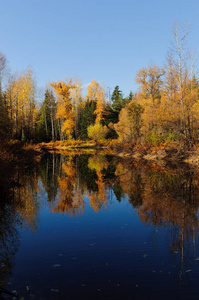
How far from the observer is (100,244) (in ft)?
18.3

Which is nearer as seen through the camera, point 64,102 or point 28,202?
point 28,202

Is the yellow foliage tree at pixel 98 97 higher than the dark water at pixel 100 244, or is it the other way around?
the yellow foliage tree at pixel 98 97

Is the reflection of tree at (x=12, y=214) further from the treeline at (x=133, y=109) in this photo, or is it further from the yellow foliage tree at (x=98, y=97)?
the yellow foliage tree at (x=98, y=97)

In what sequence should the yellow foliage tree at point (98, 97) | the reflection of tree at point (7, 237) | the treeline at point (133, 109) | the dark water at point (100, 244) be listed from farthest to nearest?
the yellow foliage tree at point (98, 97), the treeline at point (133, 109), the reflection of tree at point (7, 237), the dark water at point (100, 244)

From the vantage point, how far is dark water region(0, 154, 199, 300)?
3787mm

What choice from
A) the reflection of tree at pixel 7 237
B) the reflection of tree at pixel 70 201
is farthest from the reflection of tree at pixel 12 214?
the reflection of tree at pixel 70 201

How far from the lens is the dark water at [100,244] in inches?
149

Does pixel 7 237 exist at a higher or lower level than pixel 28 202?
lower

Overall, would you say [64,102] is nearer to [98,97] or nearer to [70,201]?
[98,97]

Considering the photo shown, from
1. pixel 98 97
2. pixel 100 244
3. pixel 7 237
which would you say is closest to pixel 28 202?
pixel 7 237

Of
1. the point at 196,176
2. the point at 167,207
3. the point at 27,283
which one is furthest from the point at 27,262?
the point at 196,176

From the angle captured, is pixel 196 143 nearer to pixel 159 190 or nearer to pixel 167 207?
pixel 159 190

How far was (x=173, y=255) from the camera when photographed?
15.9 feet

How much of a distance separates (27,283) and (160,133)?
89.8 ft
